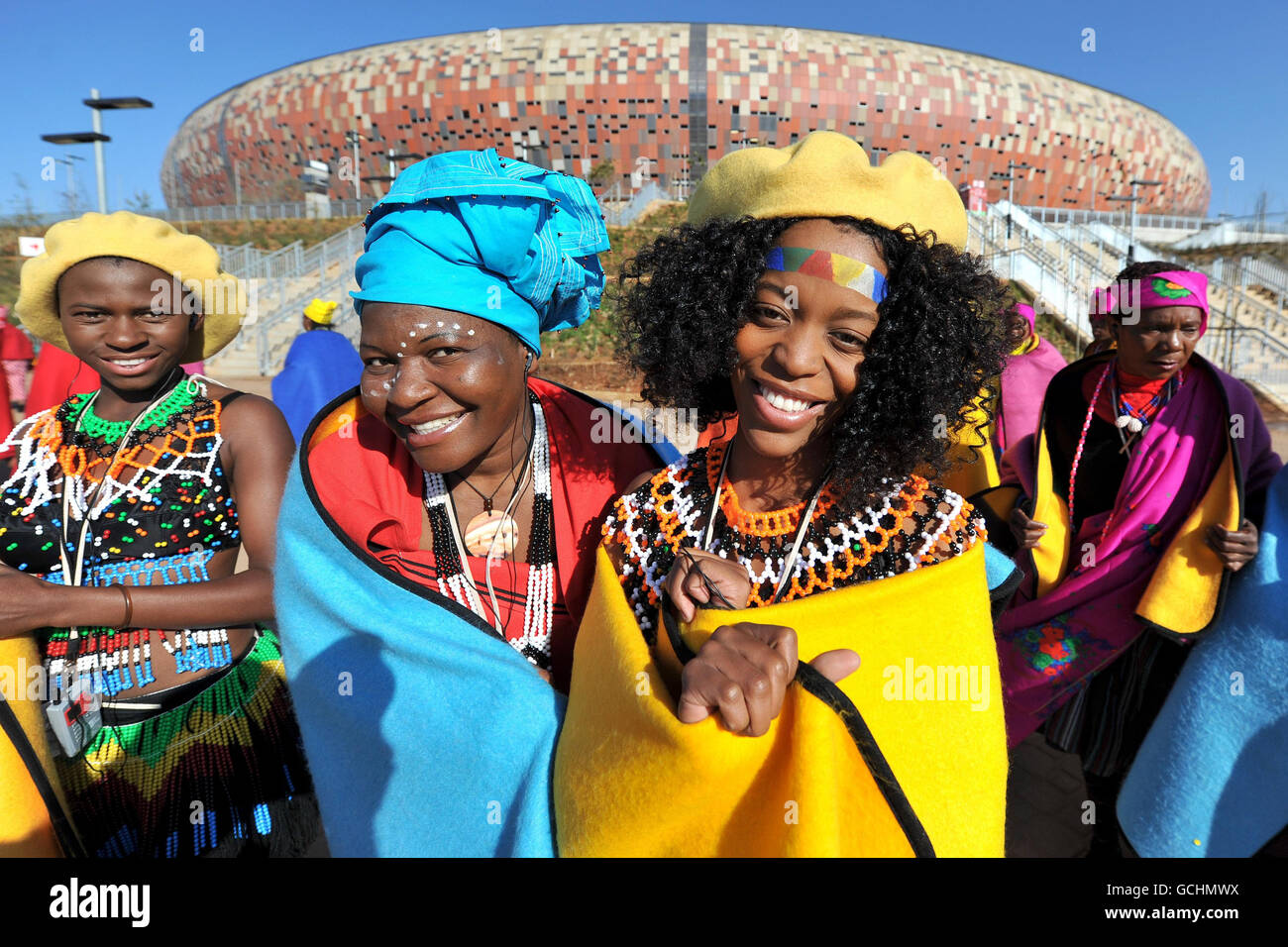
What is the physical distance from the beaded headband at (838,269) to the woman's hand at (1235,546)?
5.58 feet

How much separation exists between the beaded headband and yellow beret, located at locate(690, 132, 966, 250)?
94 mm

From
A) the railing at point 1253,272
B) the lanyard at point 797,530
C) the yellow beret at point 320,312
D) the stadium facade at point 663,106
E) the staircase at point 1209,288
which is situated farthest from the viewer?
the stadium facade at point 663,106

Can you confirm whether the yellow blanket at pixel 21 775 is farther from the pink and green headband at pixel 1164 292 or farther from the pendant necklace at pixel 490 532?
the pink and green headband at pixel 1164 292

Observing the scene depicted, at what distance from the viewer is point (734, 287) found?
1626mm

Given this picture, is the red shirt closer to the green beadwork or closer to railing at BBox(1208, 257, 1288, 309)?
the green beadwork

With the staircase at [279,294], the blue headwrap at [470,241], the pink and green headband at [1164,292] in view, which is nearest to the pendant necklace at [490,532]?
the blue headwrap at [470,241]

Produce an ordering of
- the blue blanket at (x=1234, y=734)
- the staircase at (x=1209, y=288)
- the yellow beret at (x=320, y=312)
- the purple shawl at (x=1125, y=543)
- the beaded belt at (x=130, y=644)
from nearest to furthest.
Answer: the beaded belt at (x=130, y=644)
the blue blanket at (x=1234, y=734)
the purple shawl at (x=1125, y=543)
the yellow beret at (x=320, y=312)
the staircase at (x=1209, y=288)

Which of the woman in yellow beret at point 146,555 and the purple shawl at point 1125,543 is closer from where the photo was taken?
the woman in yellow beret at point 146,555

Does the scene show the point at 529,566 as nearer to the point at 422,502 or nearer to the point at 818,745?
the point at 422,502

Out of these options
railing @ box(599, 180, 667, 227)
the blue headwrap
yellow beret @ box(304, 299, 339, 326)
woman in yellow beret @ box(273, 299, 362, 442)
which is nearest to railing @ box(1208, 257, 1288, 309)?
railing @ box(599, 180, 667, 227)

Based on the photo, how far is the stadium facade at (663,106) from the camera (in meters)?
47.7
